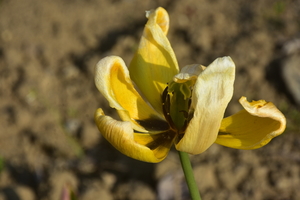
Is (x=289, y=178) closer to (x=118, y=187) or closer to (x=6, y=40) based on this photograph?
(x=118, y=187)

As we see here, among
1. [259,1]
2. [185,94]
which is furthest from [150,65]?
[259,1]

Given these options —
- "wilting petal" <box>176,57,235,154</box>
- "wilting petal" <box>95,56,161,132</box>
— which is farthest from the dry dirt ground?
"wilting petal" <box>176,57,235,154</box>

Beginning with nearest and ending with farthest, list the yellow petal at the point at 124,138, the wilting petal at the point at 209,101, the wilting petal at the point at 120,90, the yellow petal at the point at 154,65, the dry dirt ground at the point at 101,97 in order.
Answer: the wilting petal at the point at 209,101
the yellow petal at the point at 124,138
the wilting petal at the point at 120,90
the yellow petal at the point at 154,65
the dry dirt ground at the point at 101,97

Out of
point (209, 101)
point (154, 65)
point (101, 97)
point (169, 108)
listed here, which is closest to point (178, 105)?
point (169, 108)

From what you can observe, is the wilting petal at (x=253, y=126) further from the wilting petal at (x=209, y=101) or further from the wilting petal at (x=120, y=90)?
the wilting petal at (x=120, y=90)

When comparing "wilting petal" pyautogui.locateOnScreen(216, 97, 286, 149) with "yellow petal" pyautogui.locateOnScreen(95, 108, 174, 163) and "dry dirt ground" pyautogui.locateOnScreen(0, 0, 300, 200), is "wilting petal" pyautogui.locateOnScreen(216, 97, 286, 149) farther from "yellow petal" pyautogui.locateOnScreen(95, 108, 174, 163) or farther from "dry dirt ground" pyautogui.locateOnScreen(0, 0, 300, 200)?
"dry dirt ground" pyautogui.locateOnScreen(0, 0, 300, 200)

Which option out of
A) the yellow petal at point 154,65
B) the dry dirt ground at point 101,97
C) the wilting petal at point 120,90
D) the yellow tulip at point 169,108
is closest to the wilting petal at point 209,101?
the yellow tulip at point 169,108
